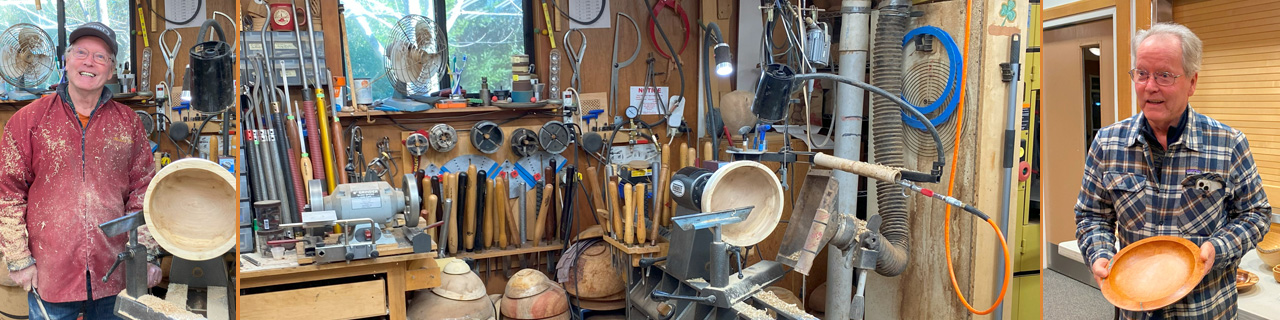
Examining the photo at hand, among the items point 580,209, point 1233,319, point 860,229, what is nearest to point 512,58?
point 580,209

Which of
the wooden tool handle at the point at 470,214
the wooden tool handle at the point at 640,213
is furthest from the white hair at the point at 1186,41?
the wooden tool handle at the point at 470,214

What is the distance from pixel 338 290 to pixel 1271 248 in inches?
146

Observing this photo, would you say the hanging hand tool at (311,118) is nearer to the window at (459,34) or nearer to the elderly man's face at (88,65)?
the window at (459,34)

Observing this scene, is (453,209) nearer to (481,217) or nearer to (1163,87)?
(481,217)

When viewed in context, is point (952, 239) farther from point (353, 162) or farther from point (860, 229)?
point (353, 162)

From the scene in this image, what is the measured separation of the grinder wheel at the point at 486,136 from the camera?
4582 mm

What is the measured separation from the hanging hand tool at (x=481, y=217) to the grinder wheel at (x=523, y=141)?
24 cm

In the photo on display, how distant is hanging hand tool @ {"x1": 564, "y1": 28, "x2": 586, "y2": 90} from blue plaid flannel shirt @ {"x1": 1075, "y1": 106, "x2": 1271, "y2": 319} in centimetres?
286

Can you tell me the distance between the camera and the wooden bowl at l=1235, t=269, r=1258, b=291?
10.0ft

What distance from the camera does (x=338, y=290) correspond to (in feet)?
10.9

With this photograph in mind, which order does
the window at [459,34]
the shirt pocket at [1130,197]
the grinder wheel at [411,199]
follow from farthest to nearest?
1. the window at [459,34]
2. the grinder wheel at [411,199]
3. the shirt pocket at [1130,197]

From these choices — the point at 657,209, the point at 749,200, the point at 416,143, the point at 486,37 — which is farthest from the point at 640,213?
the point at 486,37

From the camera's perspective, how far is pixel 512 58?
4.68 metres

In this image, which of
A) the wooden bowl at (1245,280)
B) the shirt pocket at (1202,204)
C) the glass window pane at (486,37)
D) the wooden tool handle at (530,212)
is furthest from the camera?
the wooden tool handle at (530,212)
